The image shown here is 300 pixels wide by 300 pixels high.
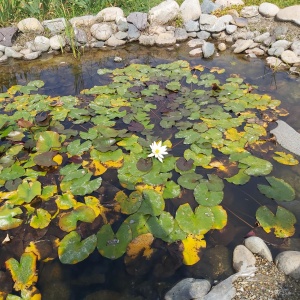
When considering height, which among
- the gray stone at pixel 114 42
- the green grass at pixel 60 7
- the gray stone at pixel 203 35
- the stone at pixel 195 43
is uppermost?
the green grass at pixel 60 7

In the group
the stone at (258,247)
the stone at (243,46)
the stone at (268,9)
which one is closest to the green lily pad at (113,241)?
the stone at (258,247)

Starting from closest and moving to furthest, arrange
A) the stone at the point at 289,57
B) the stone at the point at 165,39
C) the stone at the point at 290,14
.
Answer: the stone at the point at 289,57 → the stone at the point at 290,14 → the stone at the point at 165,39

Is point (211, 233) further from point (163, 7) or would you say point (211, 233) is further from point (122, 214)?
point (163, 7)

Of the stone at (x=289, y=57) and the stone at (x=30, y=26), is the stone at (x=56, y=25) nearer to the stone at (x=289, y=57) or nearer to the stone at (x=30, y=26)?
A: the stone at (x=30, y=26)

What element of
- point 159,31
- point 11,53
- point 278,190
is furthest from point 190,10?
point 278,190

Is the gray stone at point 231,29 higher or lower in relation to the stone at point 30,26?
lower

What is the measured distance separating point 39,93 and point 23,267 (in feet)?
11.0

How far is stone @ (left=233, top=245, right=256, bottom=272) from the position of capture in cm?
247

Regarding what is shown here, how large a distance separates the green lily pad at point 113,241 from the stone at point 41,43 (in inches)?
203

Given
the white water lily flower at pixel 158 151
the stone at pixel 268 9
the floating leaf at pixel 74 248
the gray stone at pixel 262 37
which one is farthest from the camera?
the stone at pixel 268 9

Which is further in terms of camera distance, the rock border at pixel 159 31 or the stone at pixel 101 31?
the stone at pixel 101 31

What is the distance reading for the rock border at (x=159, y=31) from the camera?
21.0 ft

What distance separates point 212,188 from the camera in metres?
3.10

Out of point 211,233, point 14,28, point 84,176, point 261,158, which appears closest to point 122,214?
point 84,176
